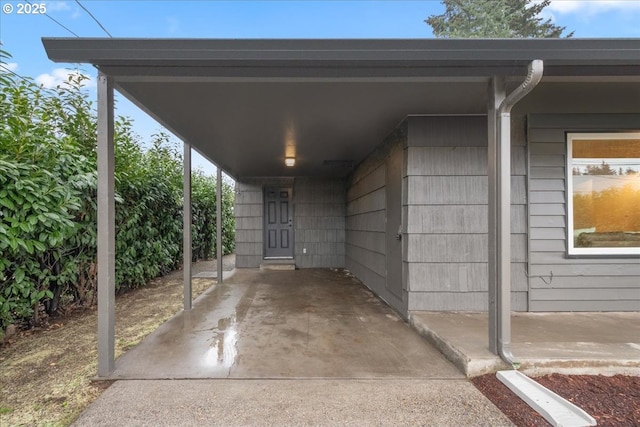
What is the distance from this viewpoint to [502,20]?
1827 cm

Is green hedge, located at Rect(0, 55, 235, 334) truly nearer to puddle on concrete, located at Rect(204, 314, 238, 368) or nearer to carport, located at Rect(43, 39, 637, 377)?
carport, located at Rect(43, 39, 637, 377)

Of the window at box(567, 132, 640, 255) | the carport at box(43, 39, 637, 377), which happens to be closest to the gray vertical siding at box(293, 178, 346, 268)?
the carport at box(43, 39, 637, 377)

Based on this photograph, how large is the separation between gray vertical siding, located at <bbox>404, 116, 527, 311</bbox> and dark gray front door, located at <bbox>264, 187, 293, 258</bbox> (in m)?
4.48

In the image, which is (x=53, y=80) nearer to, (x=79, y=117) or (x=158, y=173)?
(x=79, y=117)

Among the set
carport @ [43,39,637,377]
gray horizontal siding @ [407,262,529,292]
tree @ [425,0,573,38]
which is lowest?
gray horizontal siding @ [407,262,529,292]

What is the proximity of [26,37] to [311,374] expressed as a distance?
5.68m

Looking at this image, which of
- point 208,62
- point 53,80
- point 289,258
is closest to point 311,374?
point 208,62

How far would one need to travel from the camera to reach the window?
323cm

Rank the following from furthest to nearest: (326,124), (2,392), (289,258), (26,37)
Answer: (289,258) < (26,37) < (326,124) < (2,392)

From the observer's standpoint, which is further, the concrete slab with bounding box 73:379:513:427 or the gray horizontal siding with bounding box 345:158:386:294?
the gray horizontal siding with bounding box 345:158:386:294

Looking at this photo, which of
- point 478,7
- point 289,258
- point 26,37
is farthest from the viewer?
point 478,7

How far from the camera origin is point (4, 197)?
2396 millimetres

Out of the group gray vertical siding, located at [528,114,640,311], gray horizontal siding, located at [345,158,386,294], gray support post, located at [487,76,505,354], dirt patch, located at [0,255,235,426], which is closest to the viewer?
dirt patch, located at [0,255,235,426]

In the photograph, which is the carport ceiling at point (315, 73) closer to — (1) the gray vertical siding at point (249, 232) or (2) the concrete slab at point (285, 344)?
(2) the concrete slab at point (285, 344)
